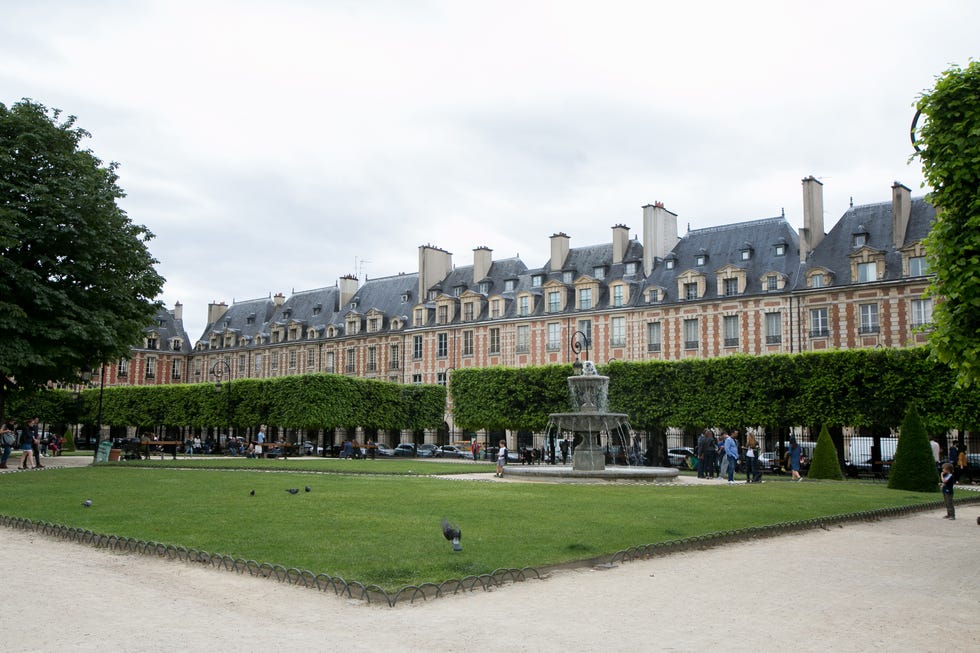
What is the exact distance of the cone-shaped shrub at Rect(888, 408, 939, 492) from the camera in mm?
Answer: 20531

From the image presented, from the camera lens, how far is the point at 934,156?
35.3 ft

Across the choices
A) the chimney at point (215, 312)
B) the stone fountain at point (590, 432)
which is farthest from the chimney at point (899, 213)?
the chimney at point (215, 312)

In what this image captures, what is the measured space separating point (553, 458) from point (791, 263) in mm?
18409

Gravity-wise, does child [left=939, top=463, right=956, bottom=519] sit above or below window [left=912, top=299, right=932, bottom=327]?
below

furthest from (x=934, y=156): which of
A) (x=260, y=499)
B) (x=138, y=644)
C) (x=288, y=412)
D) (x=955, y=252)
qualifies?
(x=288, y=412)

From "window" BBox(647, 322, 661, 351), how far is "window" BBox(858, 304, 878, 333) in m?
10.2

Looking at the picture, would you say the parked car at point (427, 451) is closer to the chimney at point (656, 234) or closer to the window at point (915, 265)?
the chimney at point (656, 234)

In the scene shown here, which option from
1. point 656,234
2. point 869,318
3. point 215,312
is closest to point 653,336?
point 656,234

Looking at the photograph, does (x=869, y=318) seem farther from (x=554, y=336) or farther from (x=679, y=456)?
(x=554, y=336)

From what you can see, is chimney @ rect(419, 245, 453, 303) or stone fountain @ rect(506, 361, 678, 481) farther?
chimney @ rect(419, 245, 453, 303)

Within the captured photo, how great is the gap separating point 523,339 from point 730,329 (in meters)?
12.7

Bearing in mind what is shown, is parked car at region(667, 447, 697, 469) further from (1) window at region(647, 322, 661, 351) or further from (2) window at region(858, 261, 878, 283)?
(2) window at region(858, 261, 878, 283)

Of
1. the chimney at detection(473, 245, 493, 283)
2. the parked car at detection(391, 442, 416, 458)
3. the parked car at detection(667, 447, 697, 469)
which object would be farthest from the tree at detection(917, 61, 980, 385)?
the chimney at detection(473, 245, 493, 283)

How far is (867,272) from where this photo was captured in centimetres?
4003
